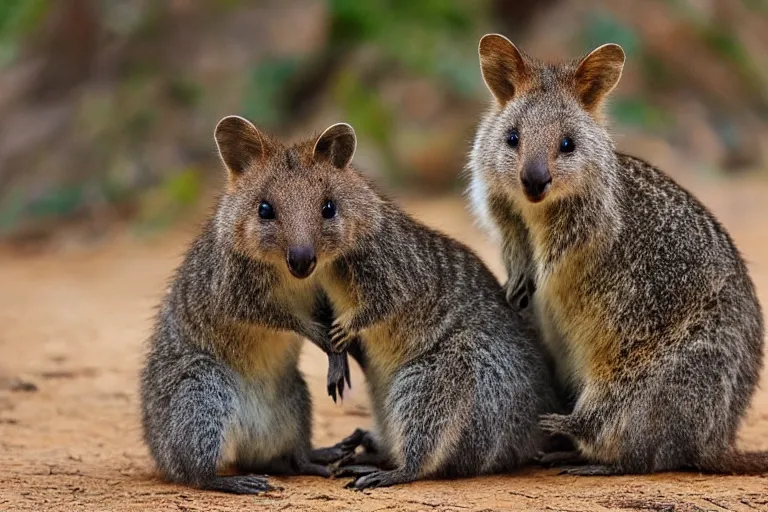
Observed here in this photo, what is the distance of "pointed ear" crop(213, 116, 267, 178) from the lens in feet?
23.9

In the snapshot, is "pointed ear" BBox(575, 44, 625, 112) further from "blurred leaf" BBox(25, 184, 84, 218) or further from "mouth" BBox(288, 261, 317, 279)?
"blurred leaf" BBox(25, 184, 84, 218)

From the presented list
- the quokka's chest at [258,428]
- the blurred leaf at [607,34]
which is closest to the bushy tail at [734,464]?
the quokka's chest at [258,428]

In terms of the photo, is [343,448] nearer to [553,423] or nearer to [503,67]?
[553,423]

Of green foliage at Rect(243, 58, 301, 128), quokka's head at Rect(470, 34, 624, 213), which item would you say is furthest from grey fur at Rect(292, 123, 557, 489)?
green foliage at Rect(243, 58, 301, 128)

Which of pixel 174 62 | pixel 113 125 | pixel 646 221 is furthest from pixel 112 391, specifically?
pixel 174 62

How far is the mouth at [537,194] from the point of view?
7057 millimetres

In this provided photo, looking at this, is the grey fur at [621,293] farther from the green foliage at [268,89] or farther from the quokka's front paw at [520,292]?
the green foliage at [268,89]

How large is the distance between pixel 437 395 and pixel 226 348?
1391 mm

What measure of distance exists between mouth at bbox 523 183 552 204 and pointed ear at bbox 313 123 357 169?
1.17 metres

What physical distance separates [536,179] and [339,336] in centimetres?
158

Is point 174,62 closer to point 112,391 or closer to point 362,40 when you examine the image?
point 362,40

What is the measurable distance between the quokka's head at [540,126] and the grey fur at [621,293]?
10 mm

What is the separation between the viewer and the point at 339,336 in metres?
7.18

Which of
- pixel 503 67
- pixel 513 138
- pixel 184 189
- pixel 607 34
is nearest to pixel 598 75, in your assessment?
pixel 503 67
